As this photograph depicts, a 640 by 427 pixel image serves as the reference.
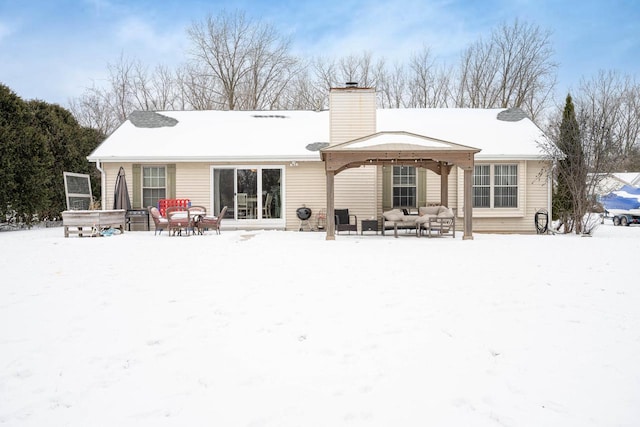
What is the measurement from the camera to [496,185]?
539 inches

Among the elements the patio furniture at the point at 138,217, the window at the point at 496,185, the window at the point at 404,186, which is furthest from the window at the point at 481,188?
the patio furniture at the point at 138,217

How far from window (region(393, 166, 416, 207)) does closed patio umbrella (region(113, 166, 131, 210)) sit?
25.9ft

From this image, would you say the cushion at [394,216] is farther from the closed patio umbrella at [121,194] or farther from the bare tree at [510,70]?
the bare tree at [510,70]

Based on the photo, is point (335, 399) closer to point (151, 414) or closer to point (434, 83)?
point (151, 414)

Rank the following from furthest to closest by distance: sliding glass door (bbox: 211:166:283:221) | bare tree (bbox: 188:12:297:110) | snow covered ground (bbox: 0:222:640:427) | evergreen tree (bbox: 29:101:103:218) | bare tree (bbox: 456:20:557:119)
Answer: bare tree (bbox: 188:12:297:110), bare tree (bbox: 456:20:557:119), evergreen tree (bbox: 29:101:103:218), sliding glass door (bbox: 211:166:283:221), snow covered ground (bbox: 0:222:640:427)

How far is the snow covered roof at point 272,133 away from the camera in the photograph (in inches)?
531

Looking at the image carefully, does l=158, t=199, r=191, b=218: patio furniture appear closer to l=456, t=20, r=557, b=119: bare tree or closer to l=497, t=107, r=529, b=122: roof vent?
l=497, t=107, r=529, b=122: roof vent

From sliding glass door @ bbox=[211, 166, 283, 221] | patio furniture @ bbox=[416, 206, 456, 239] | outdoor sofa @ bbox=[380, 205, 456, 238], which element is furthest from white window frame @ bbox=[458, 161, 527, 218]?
sliding glass door @ bbox=[211, 166, 283, 221]

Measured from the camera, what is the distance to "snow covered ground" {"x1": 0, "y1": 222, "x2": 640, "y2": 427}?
7.88ft

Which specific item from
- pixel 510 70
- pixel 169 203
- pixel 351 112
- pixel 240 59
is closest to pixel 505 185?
pixel 351 112

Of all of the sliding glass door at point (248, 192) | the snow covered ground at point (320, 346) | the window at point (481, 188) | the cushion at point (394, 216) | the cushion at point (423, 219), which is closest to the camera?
the snow covered ground at point (320, 346)

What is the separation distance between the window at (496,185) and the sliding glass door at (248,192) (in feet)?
19.6

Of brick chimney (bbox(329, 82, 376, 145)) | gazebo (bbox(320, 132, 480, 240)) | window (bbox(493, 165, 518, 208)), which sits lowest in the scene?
window (bbox(493, 165, 518, 208))

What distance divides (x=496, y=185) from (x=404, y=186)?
272cm
